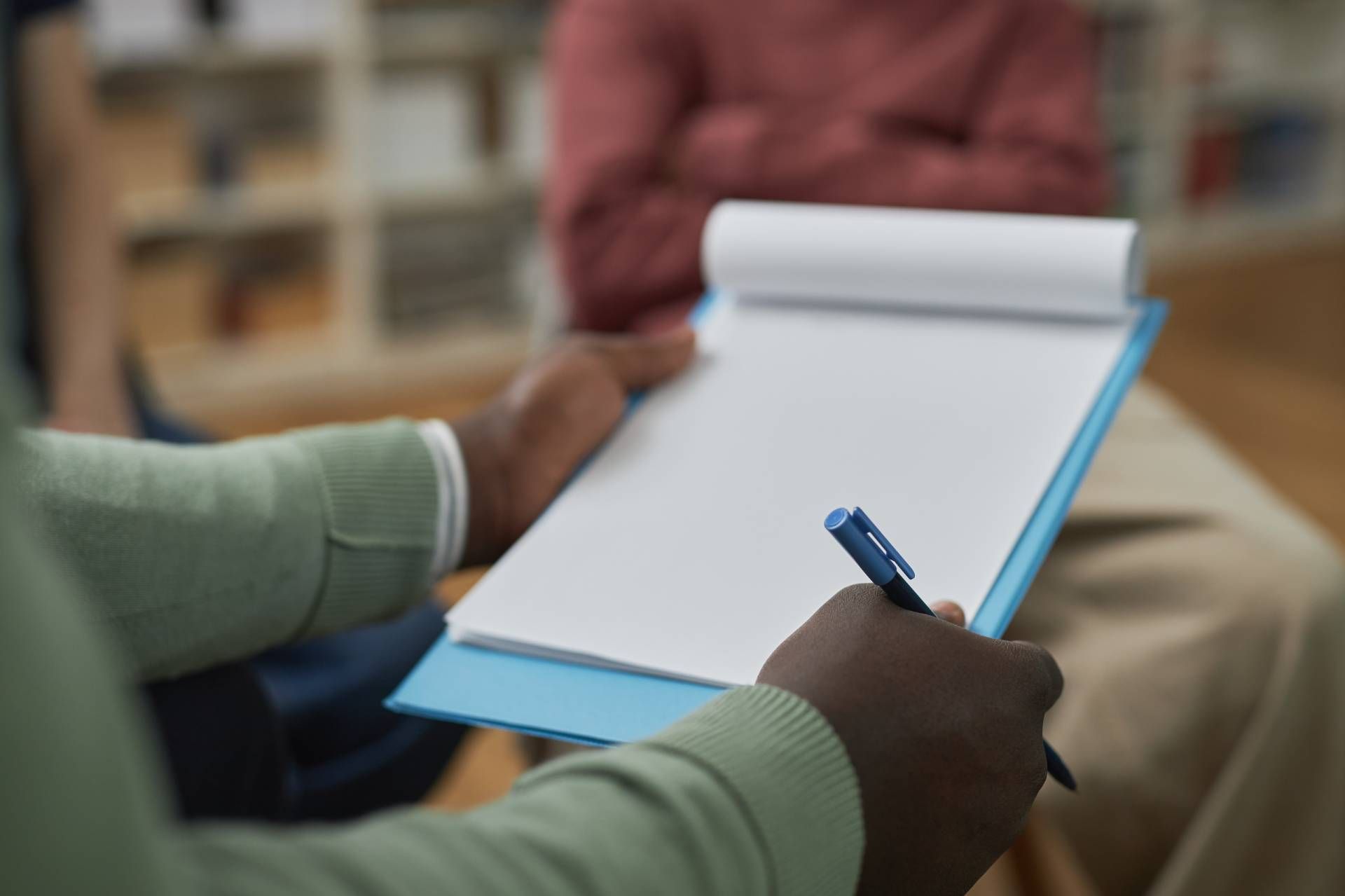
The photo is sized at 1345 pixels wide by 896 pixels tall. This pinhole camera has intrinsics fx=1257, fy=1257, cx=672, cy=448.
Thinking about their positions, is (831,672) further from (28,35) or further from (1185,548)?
(28,35)

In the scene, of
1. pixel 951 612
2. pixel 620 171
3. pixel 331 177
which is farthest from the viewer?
pixel 331 177

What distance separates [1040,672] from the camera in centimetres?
53

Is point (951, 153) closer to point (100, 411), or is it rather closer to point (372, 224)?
point (100, 411)

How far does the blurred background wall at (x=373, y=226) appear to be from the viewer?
8.50 ft

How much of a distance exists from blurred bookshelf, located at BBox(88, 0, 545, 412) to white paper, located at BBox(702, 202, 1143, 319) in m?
2.00

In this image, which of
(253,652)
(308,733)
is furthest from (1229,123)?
(253,652)

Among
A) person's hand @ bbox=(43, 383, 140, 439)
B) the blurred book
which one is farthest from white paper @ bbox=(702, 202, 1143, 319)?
the blurred book

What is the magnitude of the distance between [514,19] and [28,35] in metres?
1.78

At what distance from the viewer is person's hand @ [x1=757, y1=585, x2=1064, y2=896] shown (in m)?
Answer: 0.47

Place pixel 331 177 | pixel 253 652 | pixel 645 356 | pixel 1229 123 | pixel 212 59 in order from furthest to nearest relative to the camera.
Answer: pixel 1229 123
pixel 331 177
pixel 212 59
pixel 645 356
pixel 253 652

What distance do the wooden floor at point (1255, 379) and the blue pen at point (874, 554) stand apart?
112 centimetres

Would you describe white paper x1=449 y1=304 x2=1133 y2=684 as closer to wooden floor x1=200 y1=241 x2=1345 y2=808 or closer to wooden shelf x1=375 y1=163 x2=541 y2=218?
wooden floor x1=200 y1=241 x2=1345 y2=808

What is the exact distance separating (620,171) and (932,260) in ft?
1.86

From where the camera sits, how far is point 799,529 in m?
0.68
